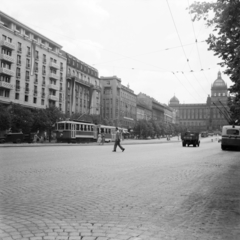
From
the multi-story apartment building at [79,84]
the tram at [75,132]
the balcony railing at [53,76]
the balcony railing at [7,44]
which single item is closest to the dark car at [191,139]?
the tram at [75,132]

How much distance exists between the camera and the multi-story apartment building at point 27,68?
5659 cm

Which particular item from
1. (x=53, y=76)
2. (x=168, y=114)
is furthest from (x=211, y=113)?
(x=53, y=76)

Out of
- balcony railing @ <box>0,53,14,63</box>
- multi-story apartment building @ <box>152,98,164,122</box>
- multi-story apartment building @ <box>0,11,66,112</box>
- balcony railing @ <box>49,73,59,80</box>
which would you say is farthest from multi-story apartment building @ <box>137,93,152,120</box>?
balcony railing @ <box>0,53,14,63</box>

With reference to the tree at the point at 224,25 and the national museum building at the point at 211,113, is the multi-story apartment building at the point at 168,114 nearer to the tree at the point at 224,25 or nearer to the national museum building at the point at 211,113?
the national museum building at the point at 211,113

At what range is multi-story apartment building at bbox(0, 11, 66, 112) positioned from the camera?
186 feet

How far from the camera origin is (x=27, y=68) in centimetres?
6375

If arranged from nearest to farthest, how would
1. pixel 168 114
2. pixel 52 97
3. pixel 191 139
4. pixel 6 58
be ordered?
pixel 191 139 → pixel 6 58 → pixel 52 97 → pixel 168 114

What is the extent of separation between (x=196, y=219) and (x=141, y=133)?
9066 cm

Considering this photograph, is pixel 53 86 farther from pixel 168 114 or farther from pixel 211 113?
pixel 211 113

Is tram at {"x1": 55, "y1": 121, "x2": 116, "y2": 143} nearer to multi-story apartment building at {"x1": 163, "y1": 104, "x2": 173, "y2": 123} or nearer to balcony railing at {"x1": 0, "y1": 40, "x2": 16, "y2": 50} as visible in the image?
balcony railing at {"x1": 0, "y1": 40, "x2": 16, "y2": 50}

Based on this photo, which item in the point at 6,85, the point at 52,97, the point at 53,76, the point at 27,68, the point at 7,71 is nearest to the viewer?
the point at 6,85

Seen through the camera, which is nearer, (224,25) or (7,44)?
(224,25)

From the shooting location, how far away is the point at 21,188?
688 centimetres

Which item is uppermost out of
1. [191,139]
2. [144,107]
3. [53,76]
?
[144,107]
